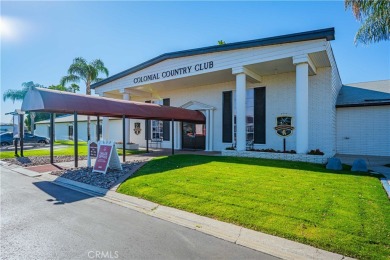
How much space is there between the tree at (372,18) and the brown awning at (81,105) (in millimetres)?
10555

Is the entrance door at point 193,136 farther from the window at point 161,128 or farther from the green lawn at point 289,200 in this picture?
the green lawn at point 289,200

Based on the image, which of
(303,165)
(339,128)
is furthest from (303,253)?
(339,128)

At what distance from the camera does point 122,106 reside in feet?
38.9

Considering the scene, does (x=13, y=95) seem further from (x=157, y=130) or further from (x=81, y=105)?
(x=81, y=105)

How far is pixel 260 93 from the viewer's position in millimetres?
14625

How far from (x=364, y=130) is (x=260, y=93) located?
6268 mm

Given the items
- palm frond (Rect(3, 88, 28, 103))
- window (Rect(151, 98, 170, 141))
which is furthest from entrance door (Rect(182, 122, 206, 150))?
palm frond (Rect(3, 88, 28, 103))

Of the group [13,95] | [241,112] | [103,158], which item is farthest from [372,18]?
[13,95]

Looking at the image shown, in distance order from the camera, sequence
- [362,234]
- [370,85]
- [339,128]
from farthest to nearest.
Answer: [370,85], [339,128], [362,234]

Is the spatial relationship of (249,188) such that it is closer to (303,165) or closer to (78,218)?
(78,218)

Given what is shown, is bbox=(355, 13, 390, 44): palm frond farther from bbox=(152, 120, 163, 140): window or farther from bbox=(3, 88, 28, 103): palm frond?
bbox=(3, 88, 28, 103): palm frond

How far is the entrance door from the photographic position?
1723cm

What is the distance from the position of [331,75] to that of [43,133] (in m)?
44.3

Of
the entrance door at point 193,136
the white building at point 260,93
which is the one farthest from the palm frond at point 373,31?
the entrance door at point 193,136
